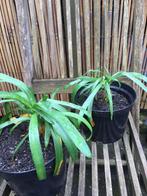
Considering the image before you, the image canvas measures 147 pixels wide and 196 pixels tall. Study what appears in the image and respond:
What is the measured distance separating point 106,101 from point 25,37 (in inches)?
19.8

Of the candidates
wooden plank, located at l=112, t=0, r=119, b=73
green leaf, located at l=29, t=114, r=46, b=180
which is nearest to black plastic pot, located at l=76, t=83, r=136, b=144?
wooden plank, located at l=112, t=0, r=119, b=73

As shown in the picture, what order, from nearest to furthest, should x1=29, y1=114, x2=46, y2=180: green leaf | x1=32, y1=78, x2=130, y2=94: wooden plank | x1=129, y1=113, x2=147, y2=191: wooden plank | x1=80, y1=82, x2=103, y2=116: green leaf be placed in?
x1=29, y1=114, x2=46, y2=180: green leaf, x1=80, y1=82, x2=103, y2=116: green leaf, x1=129, y1=113, x2=147, y2=191: wooden plank, x1=32, y1=78, x2=130, y2=94: wooden plank

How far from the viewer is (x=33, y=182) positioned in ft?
2.74

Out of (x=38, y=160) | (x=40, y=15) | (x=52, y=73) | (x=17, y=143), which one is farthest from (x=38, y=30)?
(x=38, y=160)

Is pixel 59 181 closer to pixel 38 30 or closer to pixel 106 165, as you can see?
pixel 106 165

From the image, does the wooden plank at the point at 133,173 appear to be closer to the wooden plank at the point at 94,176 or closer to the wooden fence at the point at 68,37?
the wooden plank at the point at 94,176

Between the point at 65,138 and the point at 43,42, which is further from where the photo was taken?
the point at 43,42

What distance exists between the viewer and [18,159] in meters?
0.85

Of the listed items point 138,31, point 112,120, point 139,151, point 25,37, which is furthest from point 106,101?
point 25,37

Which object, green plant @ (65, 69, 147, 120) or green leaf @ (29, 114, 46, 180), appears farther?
green plant @ (65, 69, 147, 120)

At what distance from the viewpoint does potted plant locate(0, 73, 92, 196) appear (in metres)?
0.76

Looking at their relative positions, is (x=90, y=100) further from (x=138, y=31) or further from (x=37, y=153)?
(x=138, y=31)

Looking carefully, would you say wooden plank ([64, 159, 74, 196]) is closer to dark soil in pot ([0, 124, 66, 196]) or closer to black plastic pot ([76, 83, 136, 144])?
dark soil in pot ([0, 124, 66, 196])

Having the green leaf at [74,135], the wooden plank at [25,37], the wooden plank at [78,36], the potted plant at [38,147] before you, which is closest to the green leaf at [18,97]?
the potted plant at [38,147]
